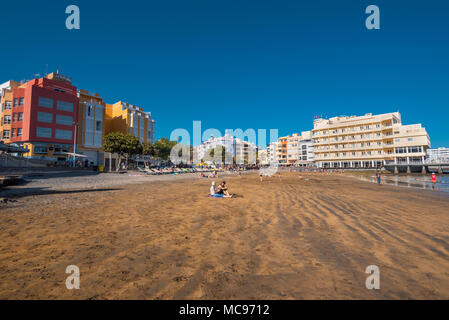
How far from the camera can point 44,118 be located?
39406 mm

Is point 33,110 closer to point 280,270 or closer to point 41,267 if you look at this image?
point 41,267

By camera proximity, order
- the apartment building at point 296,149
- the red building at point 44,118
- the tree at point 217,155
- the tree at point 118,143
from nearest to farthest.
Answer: the tree at point 118,143 < the red building at point 44,118 < the apartment building at point 296,149 < the tree at point 217,155

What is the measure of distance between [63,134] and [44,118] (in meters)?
4.21

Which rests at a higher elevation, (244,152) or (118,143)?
(244,152)

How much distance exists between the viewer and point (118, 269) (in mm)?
3545

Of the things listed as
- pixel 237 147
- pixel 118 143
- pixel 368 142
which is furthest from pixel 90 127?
pixel 237 147

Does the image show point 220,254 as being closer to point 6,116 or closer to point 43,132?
point 43,132

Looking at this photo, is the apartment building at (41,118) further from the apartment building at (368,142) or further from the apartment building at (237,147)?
the apartment building at (237,147)

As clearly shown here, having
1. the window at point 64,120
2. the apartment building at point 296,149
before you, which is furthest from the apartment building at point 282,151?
the window at point 64,120

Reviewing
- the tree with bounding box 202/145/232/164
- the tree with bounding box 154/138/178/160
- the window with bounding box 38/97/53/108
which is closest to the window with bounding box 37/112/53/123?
the window with bounding box 38/97/53/108

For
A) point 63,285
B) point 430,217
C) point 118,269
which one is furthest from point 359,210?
point 63,285

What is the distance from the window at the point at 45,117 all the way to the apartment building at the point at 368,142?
257ft

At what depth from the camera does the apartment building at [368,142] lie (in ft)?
179

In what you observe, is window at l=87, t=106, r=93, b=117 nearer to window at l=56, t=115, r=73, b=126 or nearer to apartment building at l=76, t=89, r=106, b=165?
apartment building at l=76, t=89, r=106, b=165
